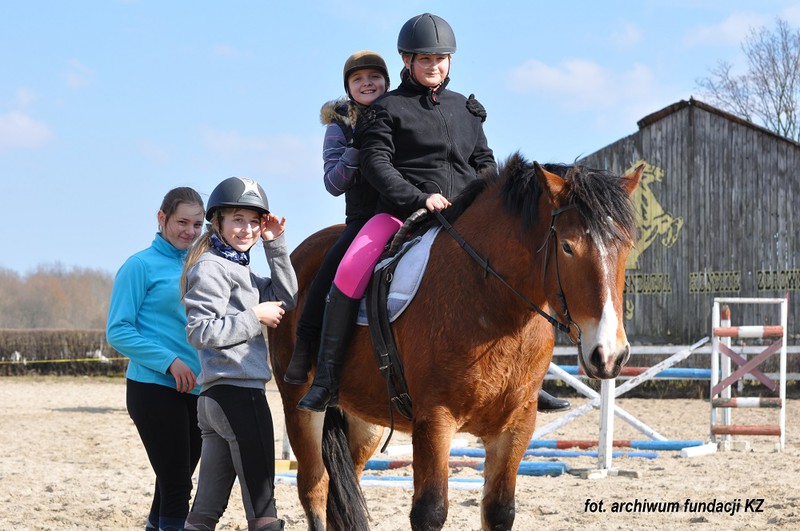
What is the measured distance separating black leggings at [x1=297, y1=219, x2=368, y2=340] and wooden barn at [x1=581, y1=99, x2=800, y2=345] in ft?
50.8

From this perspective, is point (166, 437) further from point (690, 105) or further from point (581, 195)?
point (690, 105)

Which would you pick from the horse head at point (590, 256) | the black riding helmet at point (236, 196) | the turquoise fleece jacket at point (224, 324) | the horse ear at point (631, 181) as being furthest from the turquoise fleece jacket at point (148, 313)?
the horse ear at point (631, 181)

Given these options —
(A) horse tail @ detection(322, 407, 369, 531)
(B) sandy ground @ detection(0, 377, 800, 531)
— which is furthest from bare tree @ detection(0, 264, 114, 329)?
(A) horse tail @ detection(322, 407, 369, 531)

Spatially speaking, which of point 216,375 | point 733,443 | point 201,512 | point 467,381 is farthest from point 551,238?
point 733,443

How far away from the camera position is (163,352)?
462cm

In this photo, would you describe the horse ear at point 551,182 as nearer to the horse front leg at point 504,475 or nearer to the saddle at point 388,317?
the saddle at point 388,317

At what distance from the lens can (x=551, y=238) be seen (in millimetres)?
4004

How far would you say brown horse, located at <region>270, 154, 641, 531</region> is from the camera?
3.80m

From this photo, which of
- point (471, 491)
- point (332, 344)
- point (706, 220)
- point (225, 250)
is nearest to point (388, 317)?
point (332, 344)

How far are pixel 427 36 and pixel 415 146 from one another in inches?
22.1

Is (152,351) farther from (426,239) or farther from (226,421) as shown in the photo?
(426,239)

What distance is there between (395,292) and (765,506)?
405 centimetres

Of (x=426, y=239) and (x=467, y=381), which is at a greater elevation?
(x=426, y=239)

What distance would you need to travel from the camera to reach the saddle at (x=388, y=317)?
450 cm
